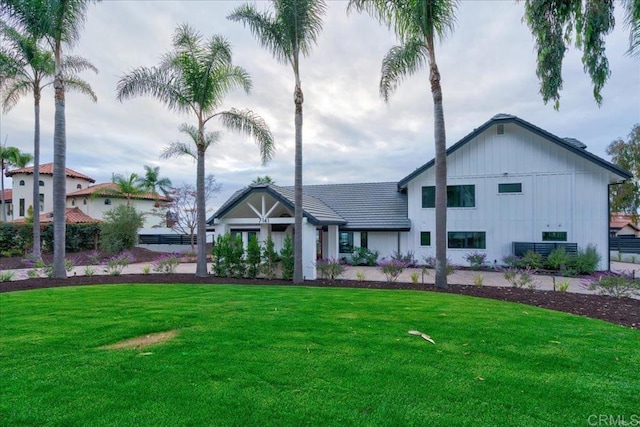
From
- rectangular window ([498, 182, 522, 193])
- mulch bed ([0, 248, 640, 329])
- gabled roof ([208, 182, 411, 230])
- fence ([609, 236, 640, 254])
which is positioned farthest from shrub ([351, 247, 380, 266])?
fence ([609, 236, 640, 254])

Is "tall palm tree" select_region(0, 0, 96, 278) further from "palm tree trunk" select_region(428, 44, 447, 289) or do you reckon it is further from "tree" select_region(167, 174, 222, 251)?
"tree" select_region(167, 174, 222, 251)

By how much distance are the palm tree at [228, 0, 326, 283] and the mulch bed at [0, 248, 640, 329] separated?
2979 millimetres

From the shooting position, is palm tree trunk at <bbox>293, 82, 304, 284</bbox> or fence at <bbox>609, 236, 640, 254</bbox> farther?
fence at <bbox>609, 236, 640, 254</bbox>

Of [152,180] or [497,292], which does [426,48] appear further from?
[152,180]

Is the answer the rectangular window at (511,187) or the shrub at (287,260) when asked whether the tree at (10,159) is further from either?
the rectangular window at (511,187)

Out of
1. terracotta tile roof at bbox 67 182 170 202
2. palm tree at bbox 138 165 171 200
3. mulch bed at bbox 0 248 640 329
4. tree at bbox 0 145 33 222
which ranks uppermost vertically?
tree at bbox 0 145 33 222

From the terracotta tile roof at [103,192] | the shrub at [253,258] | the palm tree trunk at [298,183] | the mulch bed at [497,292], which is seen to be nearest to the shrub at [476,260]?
the mulch bed at [497,292]

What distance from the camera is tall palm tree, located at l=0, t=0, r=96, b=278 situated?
11266mm

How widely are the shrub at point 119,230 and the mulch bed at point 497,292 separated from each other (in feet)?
38.9

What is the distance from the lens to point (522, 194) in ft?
55.7

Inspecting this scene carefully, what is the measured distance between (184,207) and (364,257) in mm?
15881

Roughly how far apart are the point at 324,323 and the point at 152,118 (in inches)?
550

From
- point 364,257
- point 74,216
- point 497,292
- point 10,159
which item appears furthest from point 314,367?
point 10,159

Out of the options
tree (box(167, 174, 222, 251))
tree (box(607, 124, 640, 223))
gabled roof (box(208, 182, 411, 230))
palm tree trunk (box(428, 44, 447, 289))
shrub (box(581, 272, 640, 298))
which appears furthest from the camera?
tree (box(607, 124, 640, 223))
